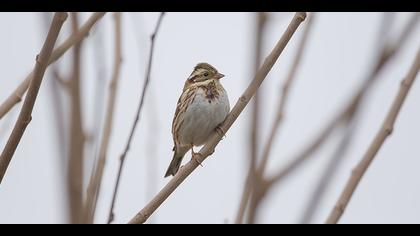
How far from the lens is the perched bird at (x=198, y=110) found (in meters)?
4.64

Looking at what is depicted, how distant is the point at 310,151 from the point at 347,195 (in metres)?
0.48

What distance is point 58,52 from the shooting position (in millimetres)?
2768

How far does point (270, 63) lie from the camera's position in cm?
241

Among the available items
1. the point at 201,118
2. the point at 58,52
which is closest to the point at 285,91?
the point at 58,52

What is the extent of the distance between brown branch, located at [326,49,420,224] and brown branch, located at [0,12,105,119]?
1374 millimetres

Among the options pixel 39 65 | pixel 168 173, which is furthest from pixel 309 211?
pixel 168 173

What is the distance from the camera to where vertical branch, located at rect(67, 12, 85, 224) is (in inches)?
81.3

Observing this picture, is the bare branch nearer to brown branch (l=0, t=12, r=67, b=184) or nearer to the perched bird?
brown branch (l=0, t=12, r=67, b=184)

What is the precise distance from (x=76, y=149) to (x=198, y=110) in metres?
2.80

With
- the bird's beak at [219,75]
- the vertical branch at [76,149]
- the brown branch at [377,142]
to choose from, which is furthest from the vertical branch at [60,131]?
the bird's beak at [219,75]

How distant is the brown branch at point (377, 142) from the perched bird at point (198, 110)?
1.86m

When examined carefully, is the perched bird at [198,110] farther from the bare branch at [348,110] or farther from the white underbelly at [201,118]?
the bare branch at [348,110]

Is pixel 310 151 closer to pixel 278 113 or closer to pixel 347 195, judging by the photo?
pixel 347 195
